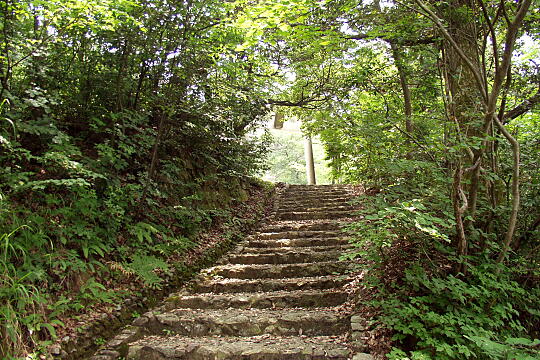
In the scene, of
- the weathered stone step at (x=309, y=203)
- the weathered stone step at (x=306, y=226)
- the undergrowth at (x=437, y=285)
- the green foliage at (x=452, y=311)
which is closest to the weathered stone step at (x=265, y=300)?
the undergrowth at (x=437, y=285)

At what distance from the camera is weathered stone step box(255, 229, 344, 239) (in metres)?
6.32

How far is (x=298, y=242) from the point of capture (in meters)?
6.11

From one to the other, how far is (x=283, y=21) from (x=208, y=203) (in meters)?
4.00

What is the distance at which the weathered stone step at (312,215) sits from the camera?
7645 mm

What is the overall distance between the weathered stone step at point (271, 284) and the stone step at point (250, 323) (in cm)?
55

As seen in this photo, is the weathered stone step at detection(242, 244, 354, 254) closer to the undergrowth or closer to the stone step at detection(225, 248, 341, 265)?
the stone step at detection(225, 248, 341, 265)

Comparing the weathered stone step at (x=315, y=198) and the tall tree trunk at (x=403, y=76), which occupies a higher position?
the tall tree trunk at (x=403, y=76)

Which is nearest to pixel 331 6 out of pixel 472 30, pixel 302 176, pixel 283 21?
pixel 283 21

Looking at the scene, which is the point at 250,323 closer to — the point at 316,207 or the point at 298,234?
the point at 298,234

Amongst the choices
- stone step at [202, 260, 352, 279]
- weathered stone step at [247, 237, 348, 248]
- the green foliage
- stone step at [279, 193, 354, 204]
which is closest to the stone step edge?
stone step at [202, 260, 352, 279]

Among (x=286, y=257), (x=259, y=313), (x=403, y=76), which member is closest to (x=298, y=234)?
(x=286, y=257)

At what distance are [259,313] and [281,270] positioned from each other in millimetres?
1152

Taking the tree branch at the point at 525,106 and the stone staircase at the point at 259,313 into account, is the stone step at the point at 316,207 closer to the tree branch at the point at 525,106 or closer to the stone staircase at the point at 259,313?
the stone staircase at the point at 259,313

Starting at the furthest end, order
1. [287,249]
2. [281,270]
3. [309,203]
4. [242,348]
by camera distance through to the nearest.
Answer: [309,203], [287,249], [281,270], [242,348]
